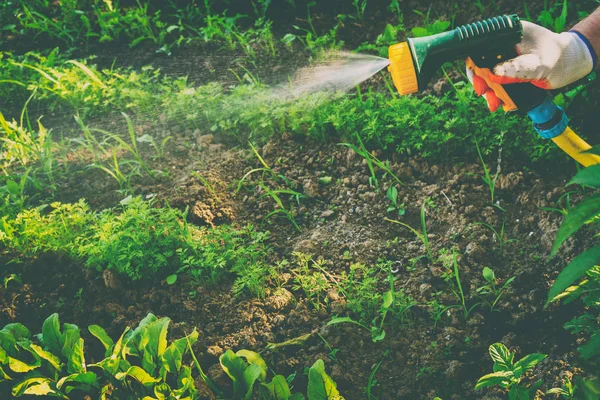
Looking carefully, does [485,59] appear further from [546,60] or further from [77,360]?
[77,360]

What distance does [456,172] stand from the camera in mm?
2473

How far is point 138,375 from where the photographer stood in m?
1.75

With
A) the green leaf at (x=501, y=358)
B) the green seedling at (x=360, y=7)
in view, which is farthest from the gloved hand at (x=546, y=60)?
the green seedling at (x=360, y=7)

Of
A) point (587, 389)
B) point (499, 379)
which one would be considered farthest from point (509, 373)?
point (587, 389)

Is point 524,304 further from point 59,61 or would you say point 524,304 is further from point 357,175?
point 59,61

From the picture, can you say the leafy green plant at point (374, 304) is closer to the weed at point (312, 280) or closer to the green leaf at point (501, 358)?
the weed at point (312, 280)

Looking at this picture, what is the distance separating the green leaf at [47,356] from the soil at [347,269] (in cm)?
28

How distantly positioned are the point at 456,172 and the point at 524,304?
0.70 m

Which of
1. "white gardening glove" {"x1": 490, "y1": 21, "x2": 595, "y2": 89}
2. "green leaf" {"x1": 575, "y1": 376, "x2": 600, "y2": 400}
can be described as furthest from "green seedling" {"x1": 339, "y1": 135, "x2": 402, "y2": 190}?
"green leaf" {"x1": 575, "y1": 376, "x2": 600, "y2": 400}

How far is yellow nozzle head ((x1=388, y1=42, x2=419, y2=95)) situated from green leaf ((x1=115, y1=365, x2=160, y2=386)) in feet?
4.05

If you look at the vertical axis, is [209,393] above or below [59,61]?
below

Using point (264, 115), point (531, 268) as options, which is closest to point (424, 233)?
point (531, 268)

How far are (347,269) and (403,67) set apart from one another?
85cm

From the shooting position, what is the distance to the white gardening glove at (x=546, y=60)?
68.8 inches
